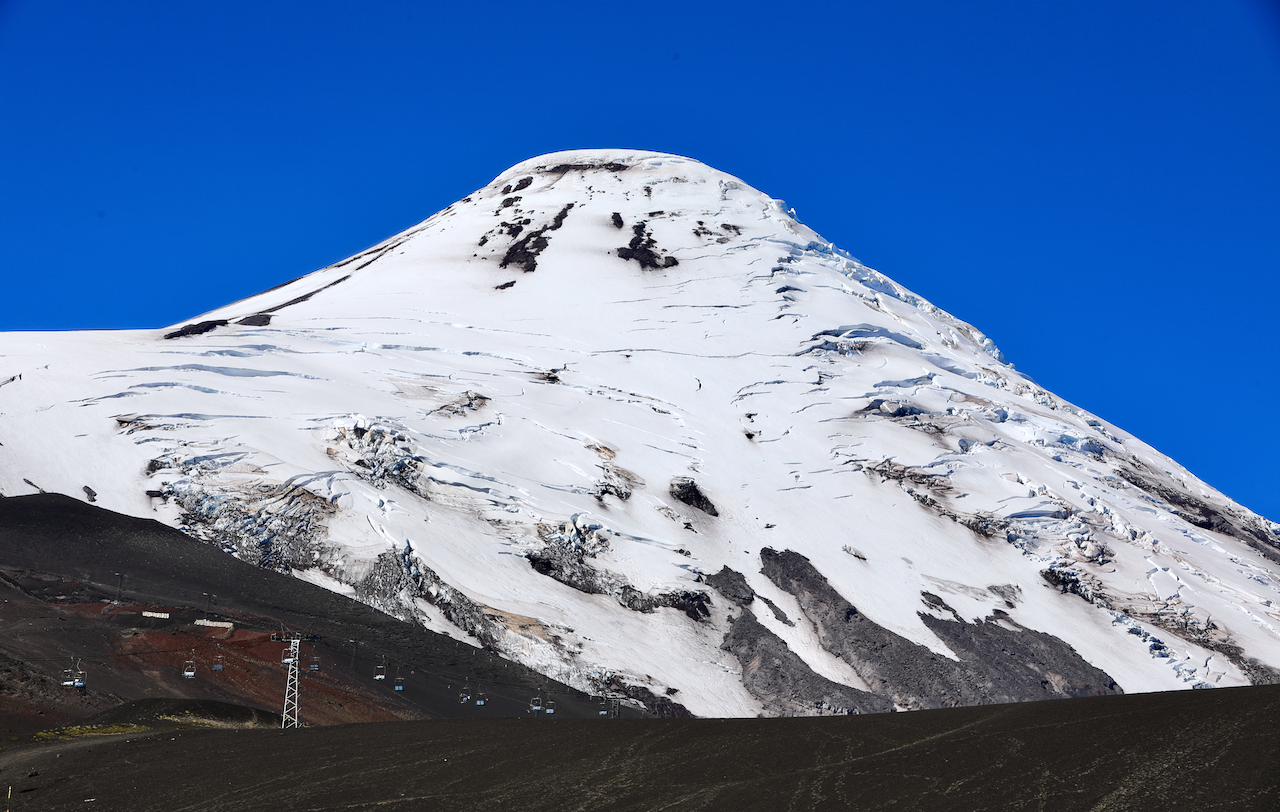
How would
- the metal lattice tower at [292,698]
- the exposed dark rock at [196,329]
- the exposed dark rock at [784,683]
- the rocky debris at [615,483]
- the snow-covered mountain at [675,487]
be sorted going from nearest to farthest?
the metal lattice tower at [292,698], the exposed dark rock at [784,683], the snow-covered mountain at [675,487], the rocky debris at [615,483], the exposed dark rock at [196,329]

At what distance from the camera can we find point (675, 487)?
5284 centimetres

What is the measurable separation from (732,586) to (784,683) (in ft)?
21.3

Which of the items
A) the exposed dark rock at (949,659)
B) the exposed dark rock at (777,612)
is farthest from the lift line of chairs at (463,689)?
the exposed dark rock at (949,659)

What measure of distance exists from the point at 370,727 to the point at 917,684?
89.2 feet

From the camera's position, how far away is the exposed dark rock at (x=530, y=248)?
82.0m

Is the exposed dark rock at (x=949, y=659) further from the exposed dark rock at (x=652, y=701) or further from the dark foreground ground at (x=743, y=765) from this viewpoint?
the dark foreground ground at (x=743, y=765)

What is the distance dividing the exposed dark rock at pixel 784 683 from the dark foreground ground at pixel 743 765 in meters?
21.2

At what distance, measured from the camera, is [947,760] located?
1694 centimetres

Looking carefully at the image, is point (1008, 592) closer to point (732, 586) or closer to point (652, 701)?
point (732, 586)

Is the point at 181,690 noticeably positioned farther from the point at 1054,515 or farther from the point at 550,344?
the point at 1054,515

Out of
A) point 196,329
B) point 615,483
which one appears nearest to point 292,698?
point 615,483

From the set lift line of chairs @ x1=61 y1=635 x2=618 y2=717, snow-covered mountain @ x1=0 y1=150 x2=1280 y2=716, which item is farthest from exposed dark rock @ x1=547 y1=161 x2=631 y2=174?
lift line of chairs @ x1=61 y1=635 x2=618 y2=717

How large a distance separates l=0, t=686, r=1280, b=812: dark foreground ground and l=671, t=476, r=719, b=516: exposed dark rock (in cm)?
3089

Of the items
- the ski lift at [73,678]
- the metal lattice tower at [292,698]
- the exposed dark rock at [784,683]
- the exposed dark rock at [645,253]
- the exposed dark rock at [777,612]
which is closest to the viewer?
the metal lattice tower at [292,698]
